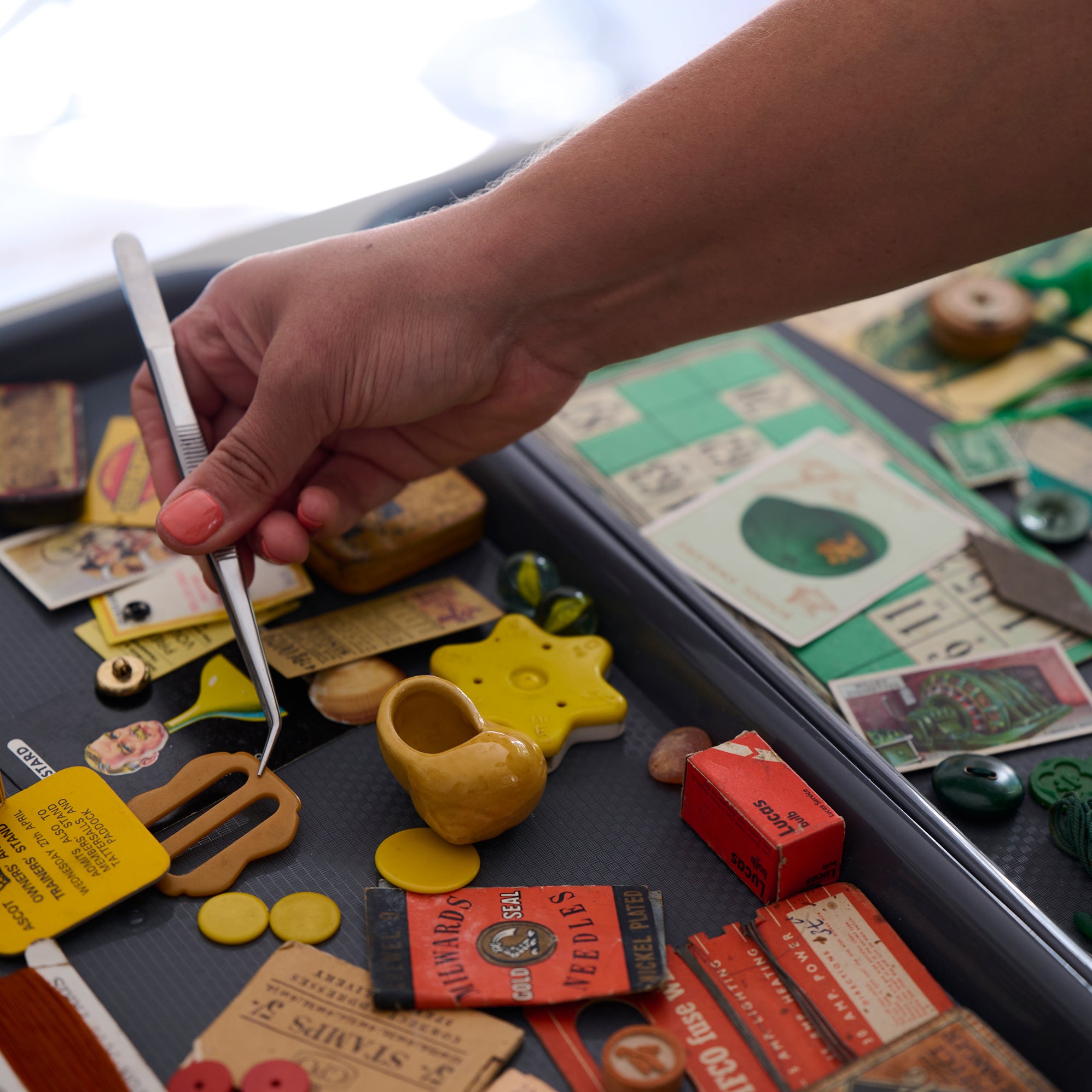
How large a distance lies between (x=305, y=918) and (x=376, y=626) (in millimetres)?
222

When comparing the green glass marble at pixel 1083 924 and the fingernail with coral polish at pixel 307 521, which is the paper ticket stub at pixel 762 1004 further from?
the fingernail with coral polish at pixel 307 521

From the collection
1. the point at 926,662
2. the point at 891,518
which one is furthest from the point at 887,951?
the point at 891,518

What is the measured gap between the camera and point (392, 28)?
4.89 ft

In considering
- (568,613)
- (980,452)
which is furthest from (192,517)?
(980,452)

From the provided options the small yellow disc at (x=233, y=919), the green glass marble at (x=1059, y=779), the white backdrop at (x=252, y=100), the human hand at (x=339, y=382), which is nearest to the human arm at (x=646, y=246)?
the human hand at (x=339, y=382)

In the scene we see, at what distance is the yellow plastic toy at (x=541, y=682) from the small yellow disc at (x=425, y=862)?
0.08 meters

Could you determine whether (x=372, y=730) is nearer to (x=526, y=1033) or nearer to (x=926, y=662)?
(x=526, y=1033)

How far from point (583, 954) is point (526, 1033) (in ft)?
0.15

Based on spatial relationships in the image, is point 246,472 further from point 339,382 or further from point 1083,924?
point 1083,924

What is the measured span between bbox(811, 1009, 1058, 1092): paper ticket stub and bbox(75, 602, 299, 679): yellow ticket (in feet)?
1.48

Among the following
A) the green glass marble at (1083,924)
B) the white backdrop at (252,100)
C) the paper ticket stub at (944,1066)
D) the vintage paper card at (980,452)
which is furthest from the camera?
the white backdrop at (252,100)

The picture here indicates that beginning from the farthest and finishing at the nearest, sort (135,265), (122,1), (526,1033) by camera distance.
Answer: (122,1) → (135,265) → (526,1033)

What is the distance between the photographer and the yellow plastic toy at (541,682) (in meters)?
0.65

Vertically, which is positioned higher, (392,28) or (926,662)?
(392,28)
